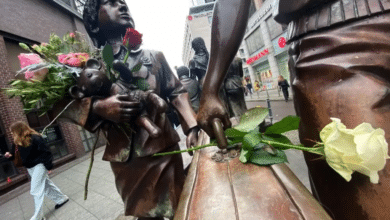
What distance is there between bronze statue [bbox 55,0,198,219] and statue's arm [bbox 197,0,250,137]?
515mm

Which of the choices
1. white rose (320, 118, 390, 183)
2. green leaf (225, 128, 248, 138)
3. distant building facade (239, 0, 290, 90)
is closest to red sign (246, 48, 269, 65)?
distant building facade (239, 0, 290, 90)

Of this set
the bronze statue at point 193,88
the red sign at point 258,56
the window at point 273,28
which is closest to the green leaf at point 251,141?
the bronze statue at point 193,88

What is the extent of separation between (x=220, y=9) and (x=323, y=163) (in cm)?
85

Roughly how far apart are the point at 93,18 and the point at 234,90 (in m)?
2.83

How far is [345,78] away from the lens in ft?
2.43

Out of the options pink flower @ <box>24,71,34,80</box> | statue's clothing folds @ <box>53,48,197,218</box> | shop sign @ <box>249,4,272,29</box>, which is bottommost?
statue's clothing folds @ <box>53,48,197,218</box>

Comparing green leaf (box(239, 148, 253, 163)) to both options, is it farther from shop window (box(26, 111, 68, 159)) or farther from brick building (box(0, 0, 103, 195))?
shop window (box(26, 111, 68, 159))

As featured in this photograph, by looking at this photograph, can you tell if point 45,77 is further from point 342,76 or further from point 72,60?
point 342,76

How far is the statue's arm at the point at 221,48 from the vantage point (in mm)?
1023

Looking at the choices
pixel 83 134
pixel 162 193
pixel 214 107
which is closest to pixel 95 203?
pixel 162 193

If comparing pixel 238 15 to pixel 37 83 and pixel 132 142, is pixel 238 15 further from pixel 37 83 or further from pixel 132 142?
pixel 37 83

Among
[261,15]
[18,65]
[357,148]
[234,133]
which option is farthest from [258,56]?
[357,148]

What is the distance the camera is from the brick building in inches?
271

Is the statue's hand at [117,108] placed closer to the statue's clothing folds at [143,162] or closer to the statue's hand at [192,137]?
the statue's clothing folds at [143,162]
